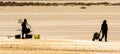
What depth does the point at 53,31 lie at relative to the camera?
28531 mm

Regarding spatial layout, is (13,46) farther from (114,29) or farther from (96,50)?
(114,29)

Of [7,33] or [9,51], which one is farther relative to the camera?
[7,33]

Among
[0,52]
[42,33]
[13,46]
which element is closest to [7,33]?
[42,33]

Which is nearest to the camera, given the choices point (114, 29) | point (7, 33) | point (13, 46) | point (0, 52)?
point (0, 52)

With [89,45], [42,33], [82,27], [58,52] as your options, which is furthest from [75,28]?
[58,52]

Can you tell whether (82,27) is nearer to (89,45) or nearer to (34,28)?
(34,28)

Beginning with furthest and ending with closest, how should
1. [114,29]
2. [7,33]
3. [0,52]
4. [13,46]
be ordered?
[114,29], [7,33], [13,46], [0,52]

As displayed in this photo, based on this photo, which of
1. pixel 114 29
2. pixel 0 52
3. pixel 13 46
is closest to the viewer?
pixel 0 52

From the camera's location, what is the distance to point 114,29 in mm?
29891

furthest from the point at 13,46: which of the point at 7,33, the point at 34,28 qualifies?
the point at 34,28

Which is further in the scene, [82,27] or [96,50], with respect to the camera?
[82,27]

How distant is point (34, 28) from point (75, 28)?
2609 mm

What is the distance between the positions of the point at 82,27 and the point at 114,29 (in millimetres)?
2291

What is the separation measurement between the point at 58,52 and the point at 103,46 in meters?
2.35
